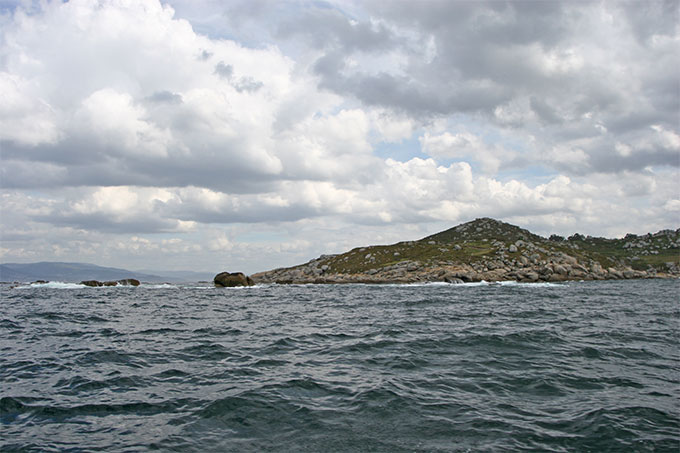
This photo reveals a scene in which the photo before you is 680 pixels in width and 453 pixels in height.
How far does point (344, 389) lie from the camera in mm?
14789

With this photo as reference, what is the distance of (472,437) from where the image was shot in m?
10.5

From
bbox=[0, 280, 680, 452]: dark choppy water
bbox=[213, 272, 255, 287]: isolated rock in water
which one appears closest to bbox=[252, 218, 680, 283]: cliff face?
bbox=[213, 272, 255, 287]: isolated rock in water

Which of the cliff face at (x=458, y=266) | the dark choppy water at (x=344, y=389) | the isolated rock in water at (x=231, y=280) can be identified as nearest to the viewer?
the dark choppy water at (x=344, y=389)

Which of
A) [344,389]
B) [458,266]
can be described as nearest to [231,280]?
[458,266]

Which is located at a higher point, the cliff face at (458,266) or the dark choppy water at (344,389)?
the cliff face at (458,266)

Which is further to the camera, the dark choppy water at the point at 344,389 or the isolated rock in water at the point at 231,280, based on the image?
the isolated rock in water at the point at 231,280

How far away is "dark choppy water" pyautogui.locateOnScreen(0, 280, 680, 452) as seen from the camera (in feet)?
34.6

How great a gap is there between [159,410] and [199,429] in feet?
7.36

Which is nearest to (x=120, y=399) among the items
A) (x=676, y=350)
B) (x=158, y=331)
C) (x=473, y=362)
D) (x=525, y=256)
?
(x=473, y=362)

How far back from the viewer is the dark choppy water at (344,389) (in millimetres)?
10555

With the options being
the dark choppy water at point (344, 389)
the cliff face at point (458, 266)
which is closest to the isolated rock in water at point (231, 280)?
the cliff face at point (458, 266)

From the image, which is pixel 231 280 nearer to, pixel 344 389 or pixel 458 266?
pixel 458 266

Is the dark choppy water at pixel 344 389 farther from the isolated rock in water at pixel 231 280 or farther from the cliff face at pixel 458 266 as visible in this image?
the cliff face at pixel 458 266

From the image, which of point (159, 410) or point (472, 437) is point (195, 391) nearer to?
point (159, 410)
